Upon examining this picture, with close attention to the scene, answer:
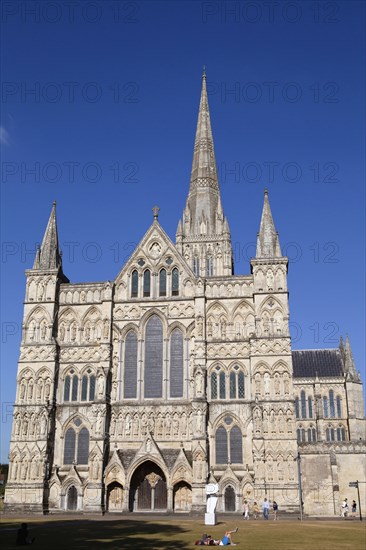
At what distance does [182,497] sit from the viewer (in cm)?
4381

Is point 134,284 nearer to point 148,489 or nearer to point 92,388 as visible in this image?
point 92,388

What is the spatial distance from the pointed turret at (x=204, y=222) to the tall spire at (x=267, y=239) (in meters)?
28.6

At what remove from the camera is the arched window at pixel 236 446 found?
44156mm

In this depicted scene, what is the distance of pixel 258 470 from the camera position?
42.8 meters

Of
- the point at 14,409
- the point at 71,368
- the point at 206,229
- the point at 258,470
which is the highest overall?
the point at 206,229

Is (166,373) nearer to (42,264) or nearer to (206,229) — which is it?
(42,264)

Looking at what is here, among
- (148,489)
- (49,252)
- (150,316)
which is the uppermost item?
(49,252)

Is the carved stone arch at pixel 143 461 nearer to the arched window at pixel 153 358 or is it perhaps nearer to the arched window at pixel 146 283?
the arched window at pixel 153 358

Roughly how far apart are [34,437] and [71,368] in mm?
5808

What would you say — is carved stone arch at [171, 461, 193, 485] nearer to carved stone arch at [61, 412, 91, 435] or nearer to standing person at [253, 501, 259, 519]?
standing person at [253, 501, 259, 519]

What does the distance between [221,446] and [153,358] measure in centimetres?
846

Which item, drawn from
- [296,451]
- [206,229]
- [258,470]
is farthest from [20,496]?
[206,229]

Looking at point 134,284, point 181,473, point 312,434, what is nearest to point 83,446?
point 181,473

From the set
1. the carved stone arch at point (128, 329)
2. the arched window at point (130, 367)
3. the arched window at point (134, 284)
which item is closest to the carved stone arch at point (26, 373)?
the arched window at point (130, 367)
